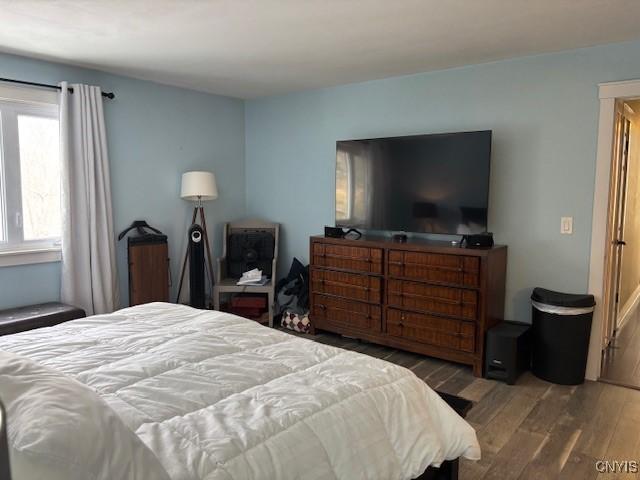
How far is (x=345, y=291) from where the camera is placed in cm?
427

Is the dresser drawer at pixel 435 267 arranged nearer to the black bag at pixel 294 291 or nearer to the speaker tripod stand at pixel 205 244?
the black bag at pixel 294 291

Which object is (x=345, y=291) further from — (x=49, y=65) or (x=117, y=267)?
(x=49, y=65)

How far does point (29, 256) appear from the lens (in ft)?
12.5

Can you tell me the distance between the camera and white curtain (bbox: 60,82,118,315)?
3895mm

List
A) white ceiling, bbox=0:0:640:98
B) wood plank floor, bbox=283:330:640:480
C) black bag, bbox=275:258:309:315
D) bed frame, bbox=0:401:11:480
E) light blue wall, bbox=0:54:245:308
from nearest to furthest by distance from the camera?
bed frame, bbox=0:401:11:480 → wood plank floor, bbox=283:330:640:480 → white ceiling, bbox=0:0:640:98 → light blue wall, bbox=0:54:245:308 → black bag, bbox=275:258:309:315

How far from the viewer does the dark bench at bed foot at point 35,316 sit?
3.25 m

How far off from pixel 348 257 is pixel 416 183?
852 mm

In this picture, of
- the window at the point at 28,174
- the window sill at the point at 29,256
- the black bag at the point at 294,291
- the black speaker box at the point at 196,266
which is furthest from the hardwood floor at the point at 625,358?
the window at the point at 28,174

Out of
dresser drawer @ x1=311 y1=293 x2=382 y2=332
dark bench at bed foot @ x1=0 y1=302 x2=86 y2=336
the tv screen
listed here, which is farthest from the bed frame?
dresser drawer @ x1=311 y1=293 x2=382 y2=332

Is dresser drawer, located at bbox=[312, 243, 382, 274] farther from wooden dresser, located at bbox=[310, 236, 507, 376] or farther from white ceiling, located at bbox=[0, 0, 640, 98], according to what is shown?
white ceiling, located at bbox=[0, 0, 640, 98]

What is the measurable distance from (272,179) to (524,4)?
127 inches

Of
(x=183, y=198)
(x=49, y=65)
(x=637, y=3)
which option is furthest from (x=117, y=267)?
(x=637, y=3)

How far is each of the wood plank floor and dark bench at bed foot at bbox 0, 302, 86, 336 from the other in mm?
A: 2555

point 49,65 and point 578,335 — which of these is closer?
point 578,335
